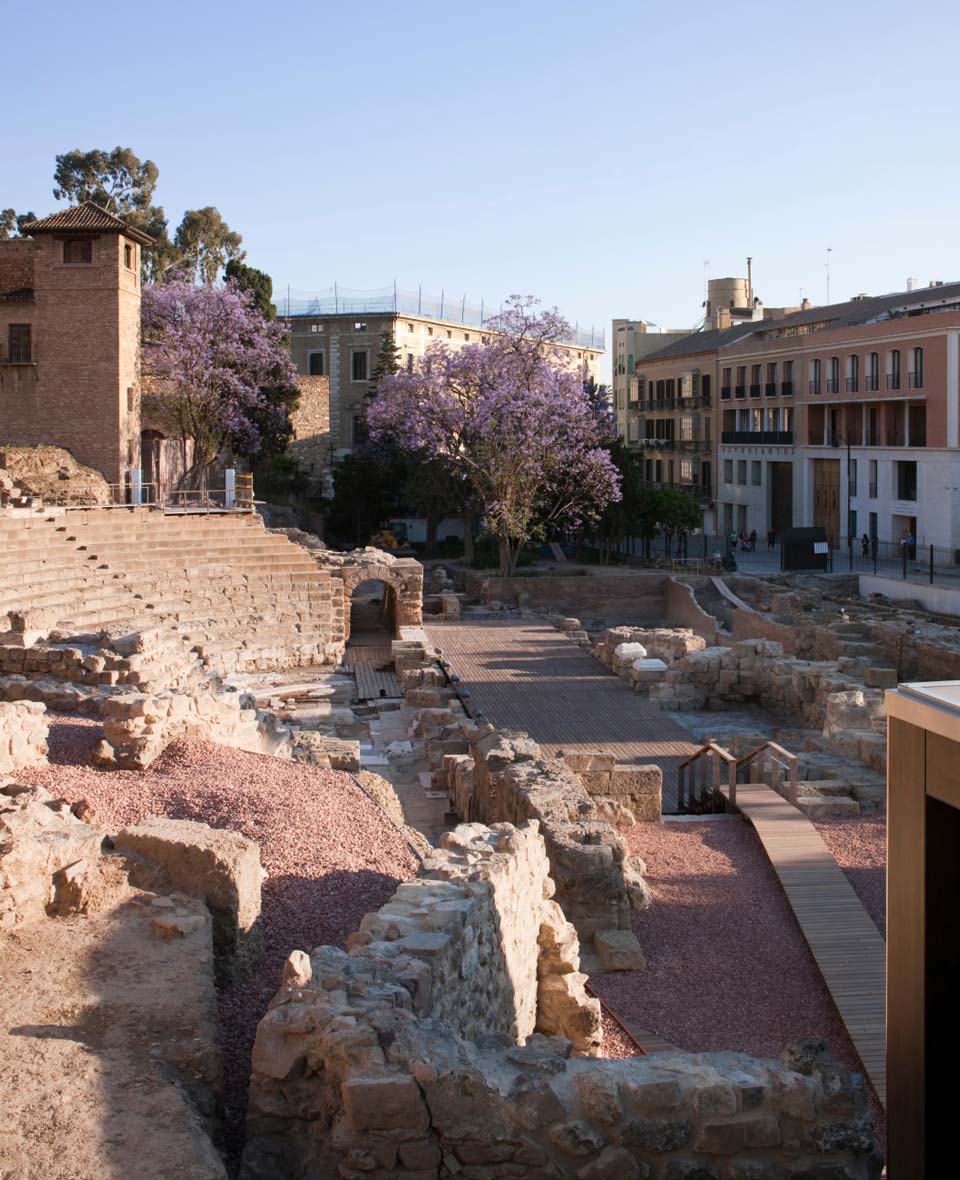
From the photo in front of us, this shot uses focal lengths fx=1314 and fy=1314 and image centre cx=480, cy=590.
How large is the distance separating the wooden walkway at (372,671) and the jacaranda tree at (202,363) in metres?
14.2

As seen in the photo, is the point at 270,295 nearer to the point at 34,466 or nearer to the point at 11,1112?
the point at 34,466

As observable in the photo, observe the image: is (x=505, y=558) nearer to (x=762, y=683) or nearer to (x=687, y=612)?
(x=687, y=612)

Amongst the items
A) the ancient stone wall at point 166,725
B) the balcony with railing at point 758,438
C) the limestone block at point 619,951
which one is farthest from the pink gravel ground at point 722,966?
the balcony with railing at point 758,438

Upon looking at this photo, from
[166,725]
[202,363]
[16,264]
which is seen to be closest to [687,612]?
[202,363]

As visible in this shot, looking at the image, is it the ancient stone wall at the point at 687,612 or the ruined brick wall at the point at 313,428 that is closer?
the ancient stone wall at the point at 687,612

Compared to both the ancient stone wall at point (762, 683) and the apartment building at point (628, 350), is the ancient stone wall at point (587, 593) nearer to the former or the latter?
the ancient stone wall at point (762, 683)

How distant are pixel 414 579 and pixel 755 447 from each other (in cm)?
2558

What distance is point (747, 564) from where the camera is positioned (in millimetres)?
43906

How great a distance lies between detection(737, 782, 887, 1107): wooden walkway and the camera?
394 inches

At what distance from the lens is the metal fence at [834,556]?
38.8m

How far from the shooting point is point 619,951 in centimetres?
1141

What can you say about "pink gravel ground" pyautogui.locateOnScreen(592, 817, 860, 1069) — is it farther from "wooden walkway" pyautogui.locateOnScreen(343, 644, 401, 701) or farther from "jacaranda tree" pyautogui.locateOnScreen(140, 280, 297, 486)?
"jacaranda tree" pyautogui.locateOnScreen(140, 280, 297, 486)

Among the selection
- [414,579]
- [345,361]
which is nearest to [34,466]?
[414,579]

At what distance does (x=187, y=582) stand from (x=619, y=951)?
1790 cm
